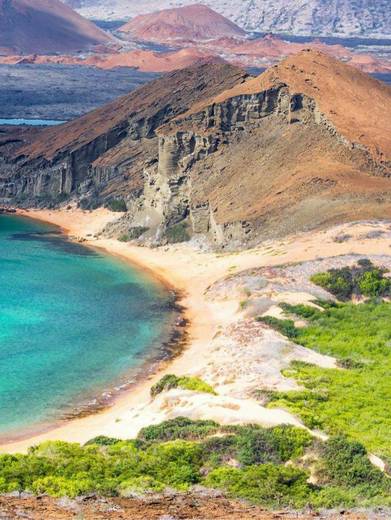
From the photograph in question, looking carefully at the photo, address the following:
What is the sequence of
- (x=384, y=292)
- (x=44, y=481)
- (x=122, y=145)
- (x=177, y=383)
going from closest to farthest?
(x=44, y=481)
(x=177, y=383)
(x=384, y=292)
(x=122, y=145)

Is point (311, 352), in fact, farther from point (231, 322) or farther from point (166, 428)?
point (166, 428)

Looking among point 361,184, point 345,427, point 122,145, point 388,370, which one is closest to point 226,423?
point 345,427

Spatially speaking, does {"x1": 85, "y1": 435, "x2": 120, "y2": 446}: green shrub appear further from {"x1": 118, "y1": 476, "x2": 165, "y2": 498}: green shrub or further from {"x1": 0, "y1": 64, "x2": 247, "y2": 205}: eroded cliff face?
{"x1": 0, "y1": 64, "x2": 247, "y2": 205}: eroded cliff face

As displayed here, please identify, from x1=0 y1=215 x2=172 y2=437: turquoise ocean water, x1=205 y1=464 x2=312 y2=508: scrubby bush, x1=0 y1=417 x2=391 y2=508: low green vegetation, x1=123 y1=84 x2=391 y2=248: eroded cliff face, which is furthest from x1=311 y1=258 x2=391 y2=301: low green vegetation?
x1=205 y1=464 x2=312 y2=508: scrubby bush

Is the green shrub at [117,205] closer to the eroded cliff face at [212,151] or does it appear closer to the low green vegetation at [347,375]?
the eroded cliff face at [212,151]

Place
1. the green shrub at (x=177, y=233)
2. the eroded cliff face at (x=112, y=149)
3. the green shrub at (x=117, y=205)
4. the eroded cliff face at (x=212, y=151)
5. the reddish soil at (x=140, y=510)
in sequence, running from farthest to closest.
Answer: the eroded cliff face at (x=112, y=149)
the green shrub at (x=117, y=205)
the eroded cliff face at (x=212, y=151)
the green shrub at (x=177, y=233)
the reddish soil at (x=140, y=510)

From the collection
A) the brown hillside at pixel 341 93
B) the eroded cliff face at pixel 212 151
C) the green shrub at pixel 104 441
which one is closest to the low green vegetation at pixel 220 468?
the green shrub at pixel 104 441
